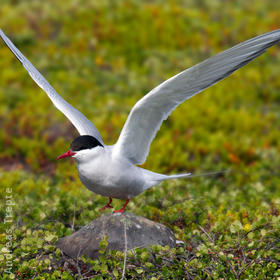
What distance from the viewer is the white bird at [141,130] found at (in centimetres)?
358

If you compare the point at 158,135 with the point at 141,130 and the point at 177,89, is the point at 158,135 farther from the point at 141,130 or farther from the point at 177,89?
the point at 177,89

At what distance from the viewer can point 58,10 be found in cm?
1167

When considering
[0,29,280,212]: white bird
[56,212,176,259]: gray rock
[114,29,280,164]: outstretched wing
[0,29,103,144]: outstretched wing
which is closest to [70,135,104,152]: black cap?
[0,29,280,212]: white bird

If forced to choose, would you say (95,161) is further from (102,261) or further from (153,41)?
(153,41)

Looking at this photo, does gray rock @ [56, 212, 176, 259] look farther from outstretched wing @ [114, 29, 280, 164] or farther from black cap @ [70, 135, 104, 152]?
black cap @ [70, 135, 104, 152]

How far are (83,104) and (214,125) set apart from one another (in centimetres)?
253

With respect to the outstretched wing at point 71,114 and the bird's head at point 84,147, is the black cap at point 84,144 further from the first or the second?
the outstretched wing at point 71,114

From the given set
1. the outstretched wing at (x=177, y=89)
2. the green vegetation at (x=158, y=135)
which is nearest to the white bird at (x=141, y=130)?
the outstretched wing at (x=177, y=89)

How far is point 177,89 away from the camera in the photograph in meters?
3.75

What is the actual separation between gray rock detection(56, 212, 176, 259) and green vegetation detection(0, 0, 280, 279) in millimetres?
144

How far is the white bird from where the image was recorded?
3580 millimetres

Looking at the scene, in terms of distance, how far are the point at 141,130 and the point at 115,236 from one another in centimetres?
98

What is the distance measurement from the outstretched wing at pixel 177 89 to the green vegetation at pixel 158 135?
97 cm

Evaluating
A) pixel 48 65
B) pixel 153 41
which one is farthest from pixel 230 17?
pixel 48 65
